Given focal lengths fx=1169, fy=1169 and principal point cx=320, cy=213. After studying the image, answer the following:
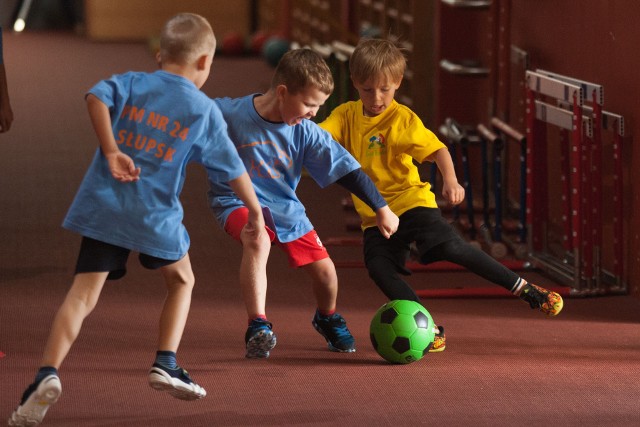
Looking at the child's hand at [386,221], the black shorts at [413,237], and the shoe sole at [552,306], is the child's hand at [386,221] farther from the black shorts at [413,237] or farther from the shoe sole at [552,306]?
the shoe sole at [552,306]

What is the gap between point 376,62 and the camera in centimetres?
396

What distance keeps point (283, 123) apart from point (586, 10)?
2424 millimetres

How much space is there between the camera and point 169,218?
128 inches

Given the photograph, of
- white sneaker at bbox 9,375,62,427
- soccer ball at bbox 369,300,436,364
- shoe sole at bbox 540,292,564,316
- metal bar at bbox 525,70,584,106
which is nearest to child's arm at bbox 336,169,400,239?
soccer ball at bbox 369,300,436,364

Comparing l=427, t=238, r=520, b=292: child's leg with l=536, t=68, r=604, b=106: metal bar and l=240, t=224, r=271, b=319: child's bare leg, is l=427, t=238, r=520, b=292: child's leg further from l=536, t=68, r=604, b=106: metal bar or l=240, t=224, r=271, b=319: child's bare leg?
l=536, t=68, r=604, b=106: metal bar

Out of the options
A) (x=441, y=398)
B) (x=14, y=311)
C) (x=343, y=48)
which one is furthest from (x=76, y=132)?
(x=441, y=398)

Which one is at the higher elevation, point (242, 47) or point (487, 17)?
point (487, 17)

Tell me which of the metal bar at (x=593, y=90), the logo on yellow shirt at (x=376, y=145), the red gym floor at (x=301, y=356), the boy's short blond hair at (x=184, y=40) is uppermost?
the boy's short blond hair at (x=184, y=40)

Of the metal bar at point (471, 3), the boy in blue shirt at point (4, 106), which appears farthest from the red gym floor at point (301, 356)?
the metal bar at point (471, 3)

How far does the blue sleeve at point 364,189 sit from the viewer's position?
3.77 meters

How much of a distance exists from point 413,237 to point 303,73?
816 mm

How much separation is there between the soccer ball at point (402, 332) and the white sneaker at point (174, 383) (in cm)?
79

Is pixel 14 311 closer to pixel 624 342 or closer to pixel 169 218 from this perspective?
pixel 169 218

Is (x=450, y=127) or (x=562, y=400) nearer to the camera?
(x=562, y=400)
